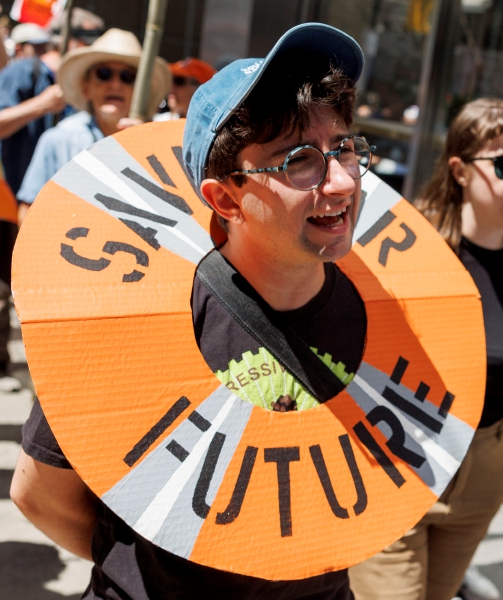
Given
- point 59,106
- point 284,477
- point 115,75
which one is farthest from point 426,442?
point 59,106

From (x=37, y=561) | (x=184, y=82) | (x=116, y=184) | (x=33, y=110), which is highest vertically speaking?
(x=116, y=184)

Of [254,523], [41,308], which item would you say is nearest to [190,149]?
[41,308]

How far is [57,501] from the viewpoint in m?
1.49

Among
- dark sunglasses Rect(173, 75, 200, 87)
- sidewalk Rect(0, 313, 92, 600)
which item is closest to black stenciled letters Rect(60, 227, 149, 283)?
sidewalk Rect(0, 313, 92, 600)

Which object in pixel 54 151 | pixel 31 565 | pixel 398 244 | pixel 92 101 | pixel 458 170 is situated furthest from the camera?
pixel 92 101

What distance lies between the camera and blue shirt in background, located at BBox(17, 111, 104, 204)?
Result: 3551 mm

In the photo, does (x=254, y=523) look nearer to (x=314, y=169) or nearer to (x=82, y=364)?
(x=82, y=364)

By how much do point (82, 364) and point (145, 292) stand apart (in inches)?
8.0

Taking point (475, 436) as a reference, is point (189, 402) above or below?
above

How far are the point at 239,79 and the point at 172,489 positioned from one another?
0.79m

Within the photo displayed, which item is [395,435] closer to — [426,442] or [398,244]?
[426,442]

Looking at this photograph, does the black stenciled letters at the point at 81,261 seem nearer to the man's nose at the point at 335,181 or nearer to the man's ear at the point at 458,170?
the man's nose at the point at 335,181

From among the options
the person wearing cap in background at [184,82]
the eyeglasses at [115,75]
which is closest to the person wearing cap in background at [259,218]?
the eyeglasses at [115,75]

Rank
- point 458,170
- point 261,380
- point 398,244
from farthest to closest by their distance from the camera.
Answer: point 458,170, point 398,244, point 261,380
